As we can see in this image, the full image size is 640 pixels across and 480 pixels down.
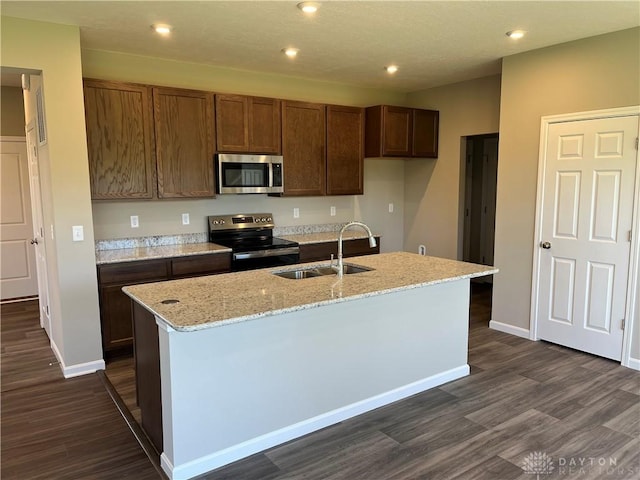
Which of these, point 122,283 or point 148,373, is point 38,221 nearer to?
point 122,283

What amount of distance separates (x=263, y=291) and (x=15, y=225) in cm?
510

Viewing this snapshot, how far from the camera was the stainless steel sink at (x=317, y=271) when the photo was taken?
3250 millimetres

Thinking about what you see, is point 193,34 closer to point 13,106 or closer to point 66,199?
point 66,199

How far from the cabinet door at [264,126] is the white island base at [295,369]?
2294 millimetres

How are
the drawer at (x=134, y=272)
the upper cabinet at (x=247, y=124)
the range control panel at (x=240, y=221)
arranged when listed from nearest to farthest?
the drawer at (x=134, y=272) → the upper cabinet at (x=247, y=124) → the range control panel at (x=240, y=221)

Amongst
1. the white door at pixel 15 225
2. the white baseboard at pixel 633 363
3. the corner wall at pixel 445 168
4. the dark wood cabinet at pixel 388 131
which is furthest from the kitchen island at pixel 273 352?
the white door at pixel 15 225

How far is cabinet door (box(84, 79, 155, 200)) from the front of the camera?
3.84 m

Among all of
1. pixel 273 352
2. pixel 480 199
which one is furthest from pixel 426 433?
pixel 480 199

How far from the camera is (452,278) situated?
2.99m

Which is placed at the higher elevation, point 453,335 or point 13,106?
point 13,106

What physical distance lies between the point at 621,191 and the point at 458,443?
8.17 feet

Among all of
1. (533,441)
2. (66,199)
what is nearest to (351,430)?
(533,441)

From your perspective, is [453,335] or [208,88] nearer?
[453,335]

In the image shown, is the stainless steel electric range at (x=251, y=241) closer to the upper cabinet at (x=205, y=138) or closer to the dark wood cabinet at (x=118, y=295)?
the upper cabinet at (x=205, y=138)
